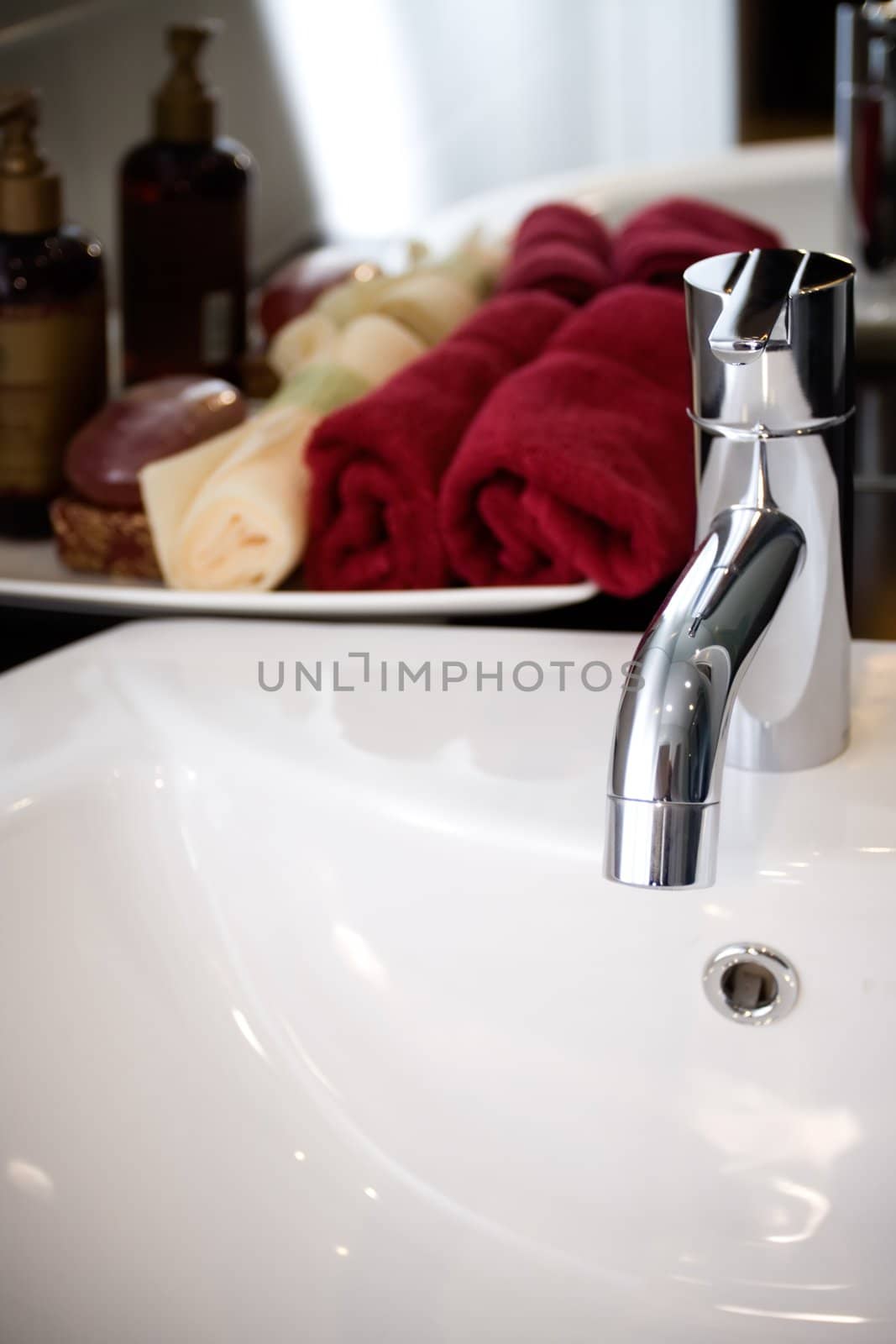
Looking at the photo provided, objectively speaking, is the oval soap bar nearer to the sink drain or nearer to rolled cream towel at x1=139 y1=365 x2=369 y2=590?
rolled cream towel at x1=139 y1=365 x2=369 y2=590

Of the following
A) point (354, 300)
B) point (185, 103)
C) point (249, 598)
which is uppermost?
point (185, 103)

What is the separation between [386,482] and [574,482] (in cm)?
8

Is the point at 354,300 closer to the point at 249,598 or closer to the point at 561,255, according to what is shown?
the point at 561,255

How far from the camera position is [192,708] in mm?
502

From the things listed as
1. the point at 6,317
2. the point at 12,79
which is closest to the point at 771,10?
the point at 12,79

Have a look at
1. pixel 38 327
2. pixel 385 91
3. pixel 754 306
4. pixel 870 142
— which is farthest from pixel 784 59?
pixel 754 306

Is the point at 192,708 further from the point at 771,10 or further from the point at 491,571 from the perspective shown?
the point at 771,10

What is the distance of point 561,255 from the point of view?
2.51ft

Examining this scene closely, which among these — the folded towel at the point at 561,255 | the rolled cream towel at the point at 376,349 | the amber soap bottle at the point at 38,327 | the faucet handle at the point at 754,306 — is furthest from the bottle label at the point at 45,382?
the faucet handle at the point at 754,306

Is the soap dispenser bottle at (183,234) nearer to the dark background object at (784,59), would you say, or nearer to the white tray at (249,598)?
the white tray at (249,598)

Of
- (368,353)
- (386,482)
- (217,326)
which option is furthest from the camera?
(217,326)

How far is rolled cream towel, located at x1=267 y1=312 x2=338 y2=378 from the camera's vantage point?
763 millimetres

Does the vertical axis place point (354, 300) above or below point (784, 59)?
below

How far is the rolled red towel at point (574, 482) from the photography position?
20.9 inches
